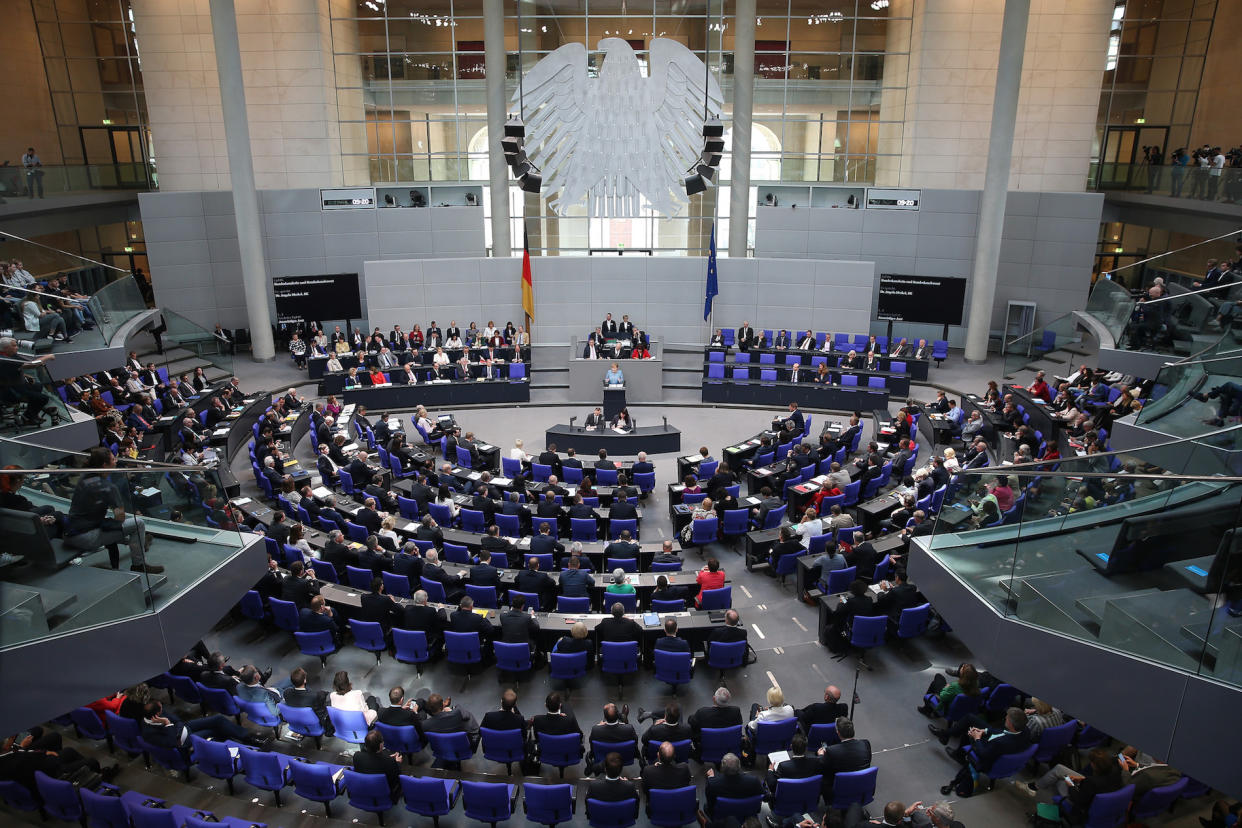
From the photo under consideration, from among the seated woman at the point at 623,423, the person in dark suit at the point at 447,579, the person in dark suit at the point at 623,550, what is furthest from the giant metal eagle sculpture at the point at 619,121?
the person in dark suit at the point at 447,579

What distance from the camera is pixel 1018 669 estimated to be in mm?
6438

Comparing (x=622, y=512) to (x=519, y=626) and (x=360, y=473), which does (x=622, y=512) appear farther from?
(x=360, y=473)

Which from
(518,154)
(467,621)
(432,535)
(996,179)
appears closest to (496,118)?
(518,154)

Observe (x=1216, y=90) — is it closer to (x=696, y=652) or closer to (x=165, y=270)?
(x=696, y=652)

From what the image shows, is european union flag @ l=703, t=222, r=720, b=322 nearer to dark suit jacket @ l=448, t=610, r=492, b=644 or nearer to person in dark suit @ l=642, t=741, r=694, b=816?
dark suit jacket @ l=448, t=610, r=492, b=644

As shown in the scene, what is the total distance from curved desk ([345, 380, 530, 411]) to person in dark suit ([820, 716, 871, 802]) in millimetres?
14495

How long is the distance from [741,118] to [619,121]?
19.0ft

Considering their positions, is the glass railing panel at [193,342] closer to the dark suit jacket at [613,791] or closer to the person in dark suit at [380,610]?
the person in dark suit at [380,610]

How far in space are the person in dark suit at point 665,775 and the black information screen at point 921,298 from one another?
19926 millimetres

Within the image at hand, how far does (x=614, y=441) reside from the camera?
17.1m

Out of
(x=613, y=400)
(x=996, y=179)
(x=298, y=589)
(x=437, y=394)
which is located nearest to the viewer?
(x=298, y=589)

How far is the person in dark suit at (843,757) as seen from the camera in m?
7.25

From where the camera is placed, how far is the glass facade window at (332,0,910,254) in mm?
24531

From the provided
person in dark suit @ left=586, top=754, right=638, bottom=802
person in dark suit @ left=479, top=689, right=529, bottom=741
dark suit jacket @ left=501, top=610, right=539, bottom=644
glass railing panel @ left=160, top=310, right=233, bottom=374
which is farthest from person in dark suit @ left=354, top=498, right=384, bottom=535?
glass railing panel @ left=160, top=310, right=233, bottom=374
